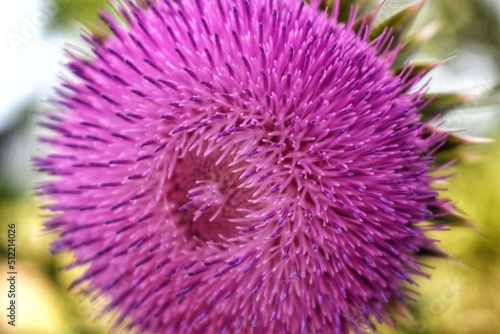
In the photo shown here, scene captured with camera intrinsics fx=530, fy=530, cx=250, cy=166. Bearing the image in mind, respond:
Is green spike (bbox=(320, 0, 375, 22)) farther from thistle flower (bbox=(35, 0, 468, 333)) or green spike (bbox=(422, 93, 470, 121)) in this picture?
green spike (bbox=(422, 93, 470, 121))

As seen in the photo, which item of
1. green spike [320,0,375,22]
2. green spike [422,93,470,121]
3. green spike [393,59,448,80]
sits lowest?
green spike [422,93,470,121]

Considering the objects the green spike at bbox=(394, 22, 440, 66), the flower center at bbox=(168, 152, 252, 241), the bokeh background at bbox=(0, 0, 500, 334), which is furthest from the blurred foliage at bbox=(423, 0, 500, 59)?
the flower center at bbox=(168, 152, 252, 241)

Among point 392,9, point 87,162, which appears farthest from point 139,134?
point 392,9

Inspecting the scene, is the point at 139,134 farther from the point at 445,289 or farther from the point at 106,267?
the point at 445,289

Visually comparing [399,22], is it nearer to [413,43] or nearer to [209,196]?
[413,43]

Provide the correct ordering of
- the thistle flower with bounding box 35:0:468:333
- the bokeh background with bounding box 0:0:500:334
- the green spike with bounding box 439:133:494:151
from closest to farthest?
the thistle flower with bounding box 35:0:468:333
the green spike with bounding box 439:133:494:151
the bokeh background with bounding box 0:0:500:334

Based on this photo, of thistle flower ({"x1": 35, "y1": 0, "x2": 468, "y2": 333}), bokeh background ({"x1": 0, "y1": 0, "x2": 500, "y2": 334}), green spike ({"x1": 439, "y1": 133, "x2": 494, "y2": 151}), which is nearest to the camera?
thistle flower ({"x1": 35, "y1": 0, "x2": 468, "y2": 333})

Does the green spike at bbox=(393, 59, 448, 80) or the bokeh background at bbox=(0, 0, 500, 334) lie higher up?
the green spike at bbox=(393, 59, 448, 80)

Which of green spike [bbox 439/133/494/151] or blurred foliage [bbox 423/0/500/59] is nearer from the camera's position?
green spike [bbox 439/133/494/151]
